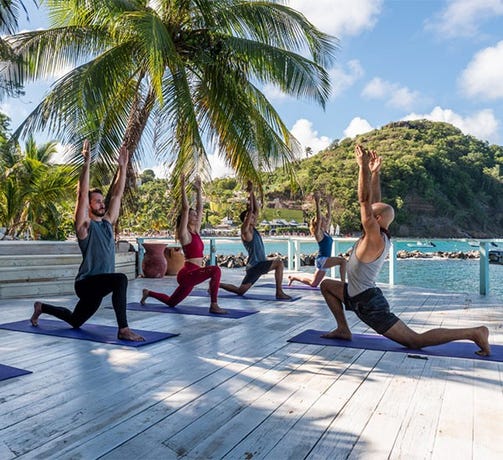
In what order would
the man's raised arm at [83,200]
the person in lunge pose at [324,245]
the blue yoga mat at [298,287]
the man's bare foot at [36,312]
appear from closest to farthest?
the man's raised arm at [83,200], the man's bare foot at [36,312], the person in lunge pose at [324,245], the blue yoga mat at [298,287]

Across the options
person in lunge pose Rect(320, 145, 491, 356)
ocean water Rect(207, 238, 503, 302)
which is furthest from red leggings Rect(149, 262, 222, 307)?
ocean water Rect(207, 238, 503, 302)

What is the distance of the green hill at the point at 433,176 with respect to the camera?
2195 inches

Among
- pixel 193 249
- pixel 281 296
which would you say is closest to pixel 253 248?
pixel 281 296

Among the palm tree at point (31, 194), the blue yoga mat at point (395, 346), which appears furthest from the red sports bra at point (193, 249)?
the palm tree at point (31, 194)

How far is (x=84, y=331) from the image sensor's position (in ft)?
13.3

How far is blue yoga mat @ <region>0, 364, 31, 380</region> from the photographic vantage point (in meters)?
2.74

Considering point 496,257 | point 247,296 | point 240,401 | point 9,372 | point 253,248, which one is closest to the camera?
point 240,401

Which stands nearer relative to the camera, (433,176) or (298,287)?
(298,287)

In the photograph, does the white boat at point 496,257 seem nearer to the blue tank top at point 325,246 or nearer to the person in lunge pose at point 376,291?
the blue tank top at point 325,246

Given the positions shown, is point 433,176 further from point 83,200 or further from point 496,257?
point 83,200

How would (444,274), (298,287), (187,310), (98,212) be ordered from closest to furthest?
(98,212) → (187,310) → (298,287) → (444,274)

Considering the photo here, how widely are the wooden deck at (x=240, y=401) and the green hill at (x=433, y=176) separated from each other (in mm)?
46461

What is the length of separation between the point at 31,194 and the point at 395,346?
12005 millimetres

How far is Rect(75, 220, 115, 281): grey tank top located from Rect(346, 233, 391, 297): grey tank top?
1.84 meters
